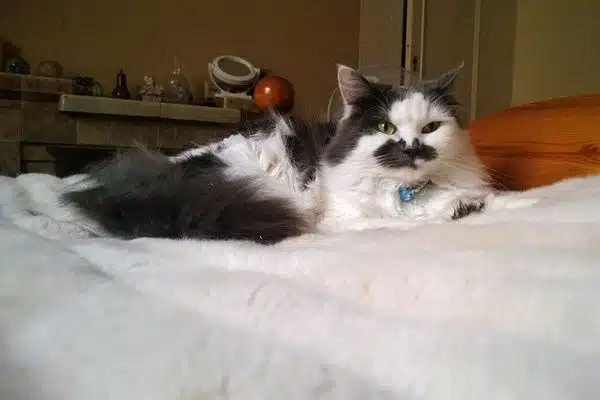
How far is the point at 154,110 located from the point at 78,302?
112 inches

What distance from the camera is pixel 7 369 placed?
39cm

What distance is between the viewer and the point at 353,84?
124cm

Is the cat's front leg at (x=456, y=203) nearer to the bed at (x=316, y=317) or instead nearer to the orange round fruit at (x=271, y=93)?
the bed at (x=316, y=317)

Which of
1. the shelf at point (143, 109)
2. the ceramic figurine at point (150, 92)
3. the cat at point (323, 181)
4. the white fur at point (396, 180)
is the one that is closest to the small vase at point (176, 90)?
Result: the ceramic figurine at point (150, 92)

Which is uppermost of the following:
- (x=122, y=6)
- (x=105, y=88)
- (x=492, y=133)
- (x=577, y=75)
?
(x=122, y=6)

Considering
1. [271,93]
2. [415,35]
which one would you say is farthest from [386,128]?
[415,35]

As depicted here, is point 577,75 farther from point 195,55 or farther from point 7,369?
point 7,369

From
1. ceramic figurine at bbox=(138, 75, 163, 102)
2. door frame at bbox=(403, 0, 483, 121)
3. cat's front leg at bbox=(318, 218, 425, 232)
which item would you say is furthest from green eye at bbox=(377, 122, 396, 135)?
door frame at bbox=(403, 0, 483, 121)

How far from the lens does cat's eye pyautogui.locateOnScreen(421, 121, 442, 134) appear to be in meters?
1.17

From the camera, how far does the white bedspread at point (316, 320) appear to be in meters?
0.36

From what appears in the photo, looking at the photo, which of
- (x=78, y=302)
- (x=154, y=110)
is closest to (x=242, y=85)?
(x=154, y=110)

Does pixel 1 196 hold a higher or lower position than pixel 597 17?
lower

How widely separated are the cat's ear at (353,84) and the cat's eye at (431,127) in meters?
0.19

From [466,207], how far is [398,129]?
0.26m
